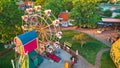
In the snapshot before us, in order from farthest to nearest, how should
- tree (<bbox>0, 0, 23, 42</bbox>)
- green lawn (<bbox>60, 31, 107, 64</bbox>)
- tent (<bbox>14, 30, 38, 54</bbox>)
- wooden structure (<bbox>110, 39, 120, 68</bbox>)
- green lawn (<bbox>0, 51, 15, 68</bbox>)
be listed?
green lawn (<bbox>60, 31, 107, 64</bbox>)
tree (<bbox>0, 0, 23, 42</bbox>)
green lawn (<bbox>0, 51, 15, 68</bbox>)
wooden structure (<bbox>110, 39, 120, 68</bbox>)
tent (<bbox>14, 30, 38, 54</bbox>)

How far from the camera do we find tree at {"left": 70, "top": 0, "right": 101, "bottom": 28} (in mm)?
59062

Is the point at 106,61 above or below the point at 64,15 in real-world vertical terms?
below

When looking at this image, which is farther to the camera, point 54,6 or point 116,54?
point 54,6

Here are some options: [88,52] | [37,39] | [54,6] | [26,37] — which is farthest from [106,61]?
[54,6]

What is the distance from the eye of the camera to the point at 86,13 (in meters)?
59.4

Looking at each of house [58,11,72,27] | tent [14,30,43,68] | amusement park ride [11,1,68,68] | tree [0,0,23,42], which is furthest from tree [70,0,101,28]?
tent [14,30,43,68]

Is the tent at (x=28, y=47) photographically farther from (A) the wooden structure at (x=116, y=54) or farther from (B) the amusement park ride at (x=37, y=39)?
(A) the wooden structure at (x=116, y=54)

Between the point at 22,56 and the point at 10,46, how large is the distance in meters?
13.0

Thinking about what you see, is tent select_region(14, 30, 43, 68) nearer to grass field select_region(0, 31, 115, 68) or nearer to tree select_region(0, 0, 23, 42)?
Result: grass field select_region(0, 31, 115, 68)

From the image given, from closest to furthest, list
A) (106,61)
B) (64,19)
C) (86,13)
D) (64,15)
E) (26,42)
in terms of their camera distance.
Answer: (26,42) → (106,61) → (86,13) → (64,19) → (64,15)

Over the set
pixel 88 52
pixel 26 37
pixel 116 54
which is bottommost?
pixel 88 52

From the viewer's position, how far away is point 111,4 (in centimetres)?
8175

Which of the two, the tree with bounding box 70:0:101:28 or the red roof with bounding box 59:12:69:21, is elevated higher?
the tree with bounding box 70:0:101:28

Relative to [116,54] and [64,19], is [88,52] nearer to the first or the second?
[116,54]
